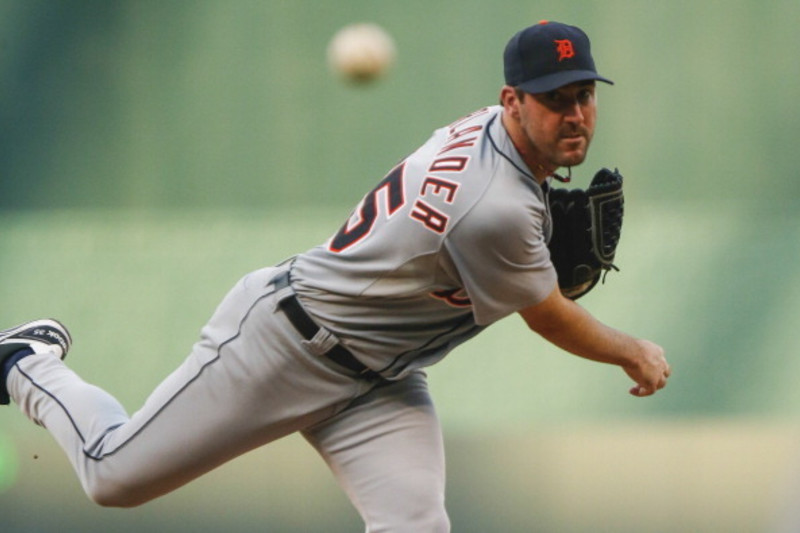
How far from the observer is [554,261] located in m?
3.07

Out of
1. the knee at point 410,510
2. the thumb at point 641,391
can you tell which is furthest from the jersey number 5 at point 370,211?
the thumb at point 641,391

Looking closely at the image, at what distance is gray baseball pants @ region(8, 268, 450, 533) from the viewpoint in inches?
116

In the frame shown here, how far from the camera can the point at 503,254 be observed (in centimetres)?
271

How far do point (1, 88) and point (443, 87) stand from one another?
1.88 m

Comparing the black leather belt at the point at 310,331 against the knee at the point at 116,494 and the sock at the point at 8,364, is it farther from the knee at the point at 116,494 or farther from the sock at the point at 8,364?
the sock at the point at 8,364

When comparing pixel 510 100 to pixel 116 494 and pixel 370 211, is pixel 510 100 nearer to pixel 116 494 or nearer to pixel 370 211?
pixel 370 211

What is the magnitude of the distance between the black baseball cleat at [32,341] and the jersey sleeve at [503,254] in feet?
→ 4.04

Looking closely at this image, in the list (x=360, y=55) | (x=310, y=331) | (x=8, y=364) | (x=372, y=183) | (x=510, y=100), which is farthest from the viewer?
(x=372, y=183)

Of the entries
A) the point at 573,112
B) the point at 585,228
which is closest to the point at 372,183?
the point at 585,228

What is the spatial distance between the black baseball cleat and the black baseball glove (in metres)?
1.34

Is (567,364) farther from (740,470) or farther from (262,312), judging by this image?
(262,312)

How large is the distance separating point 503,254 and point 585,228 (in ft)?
1.18

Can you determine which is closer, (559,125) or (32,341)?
(559,125)

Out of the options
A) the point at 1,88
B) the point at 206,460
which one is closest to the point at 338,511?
the point at 206,460
